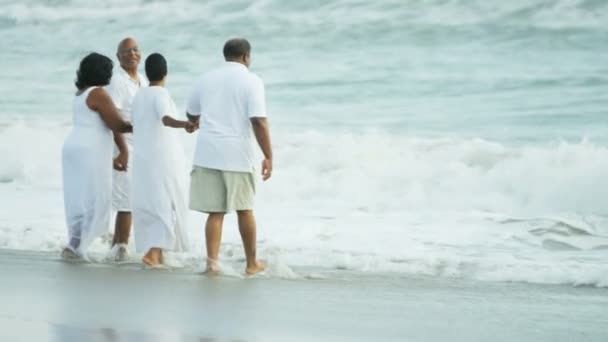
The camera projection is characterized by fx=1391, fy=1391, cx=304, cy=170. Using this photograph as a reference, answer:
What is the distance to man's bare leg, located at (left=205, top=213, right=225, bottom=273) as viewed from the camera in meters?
7.90

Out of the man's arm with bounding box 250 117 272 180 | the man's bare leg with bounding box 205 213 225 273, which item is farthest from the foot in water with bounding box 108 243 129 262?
the man's arm with bounding box 250 117 272 180

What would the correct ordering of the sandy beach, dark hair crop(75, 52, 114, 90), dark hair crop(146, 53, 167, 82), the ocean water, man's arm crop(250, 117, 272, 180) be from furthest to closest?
the ocean water, dark hair crop(75, 52, 114, 90), dark hair crop(146, 53, 167, 82), man's arm crop(250, 117, 272, 180), the sandy beach

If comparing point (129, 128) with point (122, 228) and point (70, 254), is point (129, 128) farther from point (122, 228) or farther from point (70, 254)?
point (70, 254)

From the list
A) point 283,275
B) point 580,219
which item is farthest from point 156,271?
point 580,219

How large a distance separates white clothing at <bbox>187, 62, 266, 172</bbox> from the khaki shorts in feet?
0.14

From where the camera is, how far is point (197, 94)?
7848 millimetres

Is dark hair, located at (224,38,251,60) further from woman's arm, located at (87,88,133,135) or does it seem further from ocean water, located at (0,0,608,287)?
ocean water, located at (0,0,608,287)

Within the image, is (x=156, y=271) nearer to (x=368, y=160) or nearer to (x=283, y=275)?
(x=283, y=275)

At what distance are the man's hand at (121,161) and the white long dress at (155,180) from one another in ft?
0.91

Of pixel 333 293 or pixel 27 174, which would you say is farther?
pixel 27 174

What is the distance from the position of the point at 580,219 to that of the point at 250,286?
522cm

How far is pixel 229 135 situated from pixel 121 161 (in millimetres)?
1122

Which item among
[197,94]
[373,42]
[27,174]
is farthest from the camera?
[373,42]

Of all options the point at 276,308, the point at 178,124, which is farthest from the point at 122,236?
the point at 276,308
